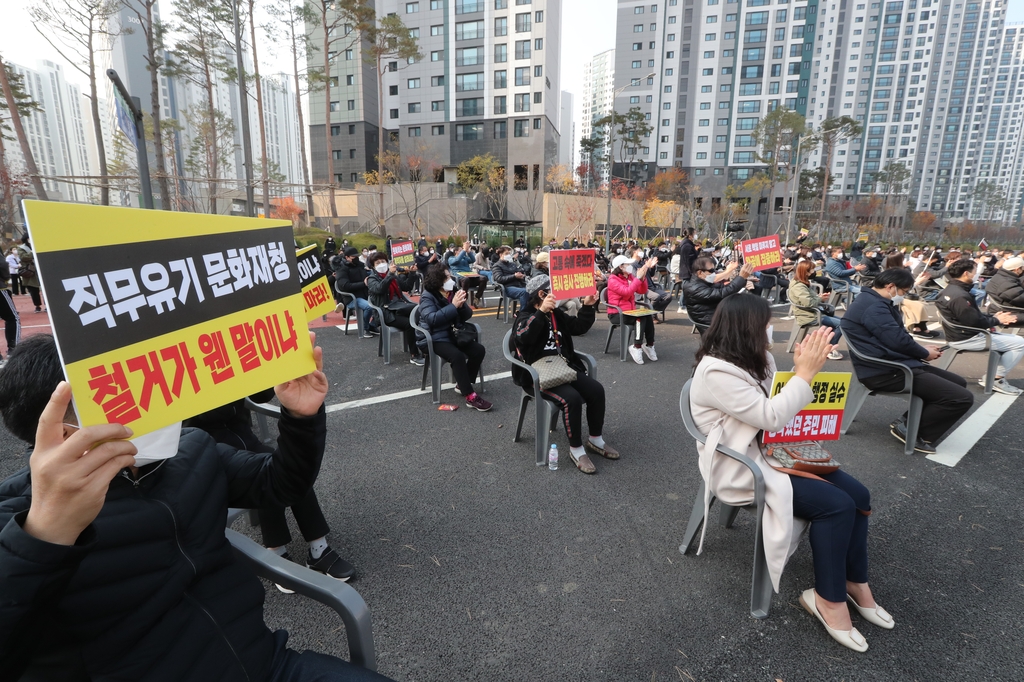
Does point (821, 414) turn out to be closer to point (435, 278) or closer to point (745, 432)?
point (745, 432)

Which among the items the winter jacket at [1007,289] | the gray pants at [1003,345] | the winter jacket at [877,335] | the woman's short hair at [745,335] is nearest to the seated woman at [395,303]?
the woman's short hair at [745,335]

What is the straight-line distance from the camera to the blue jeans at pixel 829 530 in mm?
2326

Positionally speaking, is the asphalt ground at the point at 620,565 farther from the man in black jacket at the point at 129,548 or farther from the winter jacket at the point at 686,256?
the winter jacket at the point at 686,256

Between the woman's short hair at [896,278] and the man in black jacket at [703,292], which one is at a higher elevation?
the woman's short hair at [896,278]

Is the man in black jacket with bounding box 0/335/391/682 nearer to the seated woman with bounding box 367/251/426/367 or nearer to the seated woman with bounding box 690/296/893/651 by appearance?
the seated woman with bounding box 690/296/893/651

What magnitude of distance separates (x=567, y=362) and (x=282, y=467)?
9.69 feet

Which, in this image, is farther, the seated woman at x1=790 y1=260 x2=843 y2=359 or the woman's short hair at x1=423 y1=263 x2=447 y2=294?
the seated woman at x1=790 y1=260 x2=843 y2=359

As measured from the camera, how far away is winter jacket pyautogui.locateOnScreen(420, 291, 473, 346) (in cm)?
552

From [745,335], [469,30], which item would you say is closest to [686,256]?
[745,335]

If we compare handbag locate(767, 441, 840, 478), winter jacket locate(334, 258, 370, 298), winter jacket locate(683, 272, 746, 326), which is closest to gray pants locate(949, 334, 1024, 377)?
winter jacket locate(683, 272, 746, 326)

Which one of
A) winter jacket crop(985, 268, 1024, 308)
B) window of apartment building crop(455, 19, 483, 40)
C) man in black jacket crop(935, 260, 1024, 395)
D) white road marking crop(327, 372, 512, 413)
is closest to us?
white road marking crop(327, 372, 512, 413)

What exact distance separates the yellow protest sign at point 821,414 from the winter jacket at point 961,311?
174 inches

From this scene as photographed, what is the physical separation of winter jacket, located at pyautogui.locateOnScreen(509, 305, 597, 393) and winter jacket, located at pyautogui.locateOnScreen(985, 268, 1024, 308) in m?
6.39

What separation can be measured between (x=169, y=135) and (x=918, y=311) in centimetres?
3978
